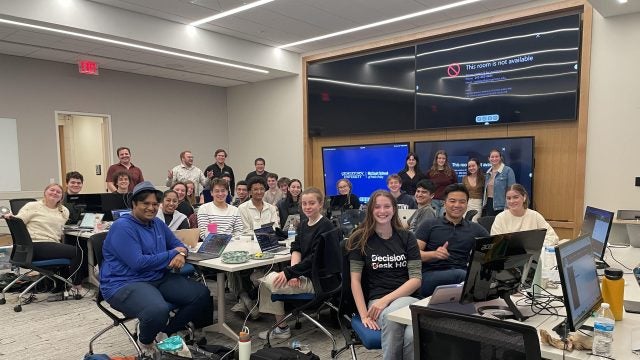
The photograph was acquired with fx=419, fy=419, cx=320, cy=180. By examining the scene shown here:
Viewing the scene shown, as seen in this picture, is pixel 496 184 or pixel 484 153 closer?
pixel 496 184

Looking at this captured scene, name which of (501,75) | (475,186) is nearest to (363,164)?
(475,186)

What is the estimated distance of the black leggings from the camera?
4.34 metres

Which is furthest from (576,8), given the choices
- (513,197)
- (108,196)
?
(108,196)

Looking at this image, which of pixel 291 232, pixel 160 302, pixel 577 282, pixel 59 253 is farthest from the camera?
pixel 59 253

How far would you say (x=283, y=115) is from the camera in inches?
338

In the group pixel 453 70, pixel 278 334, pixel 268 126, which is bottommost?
pixel 278 334

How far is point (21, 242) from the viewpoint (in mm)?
4273

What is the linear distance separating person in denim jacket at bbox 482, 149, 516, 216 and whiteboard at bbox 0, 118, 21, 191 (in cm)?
720

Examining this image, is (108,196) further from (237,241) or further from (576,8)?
(576,8)

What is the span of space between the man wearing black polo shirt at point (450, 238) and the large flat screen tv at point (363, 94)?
4.00 m

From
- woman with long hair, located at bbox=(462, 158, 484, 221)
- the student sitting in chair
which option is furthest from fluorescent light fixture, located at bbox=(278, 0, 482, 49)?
the student sitting in chair

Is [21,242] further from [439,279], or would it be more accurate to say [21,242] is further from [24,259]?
[439,279]

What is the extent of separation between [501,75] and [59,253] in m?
5.93

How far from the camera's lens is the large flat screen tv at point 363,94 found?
271 inches
